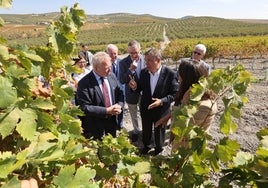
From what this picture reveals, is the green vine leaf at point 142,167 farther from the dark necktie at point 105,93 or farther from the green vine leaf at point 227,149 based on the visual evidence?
the dark necktie at point 105,93

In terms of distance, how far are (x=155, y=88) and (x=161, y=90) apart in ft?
0.31

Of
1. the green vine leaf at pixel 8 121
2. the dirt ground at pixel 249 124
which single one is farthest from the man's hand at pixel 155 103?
the green vine leaf at pixel 8 121

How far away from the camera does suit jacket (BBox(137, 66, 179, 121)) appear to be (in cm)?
514

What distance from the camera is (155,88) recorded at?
5211mm

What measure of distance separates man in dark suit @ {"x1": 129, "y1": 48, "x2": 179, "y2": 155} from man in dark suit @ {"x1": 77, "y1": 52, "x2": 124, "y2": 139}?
792 mm

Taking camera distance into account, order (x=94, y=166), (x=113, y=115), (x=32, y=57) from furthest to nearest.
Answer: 1. (x=113, y=115)
2. (x=94, y=166)
3. (x=32, y=57)

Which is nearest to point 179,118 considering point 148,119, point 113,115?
point 113,115

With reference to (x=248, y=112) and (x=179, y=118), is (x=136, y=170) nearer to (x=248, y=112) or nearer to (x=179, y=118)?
(x=179, y=118)

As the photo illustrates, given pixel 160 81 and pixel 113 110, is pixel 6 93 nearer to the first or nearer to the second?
pixel 113 110

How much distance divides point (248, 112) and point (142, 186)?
7.96 metres

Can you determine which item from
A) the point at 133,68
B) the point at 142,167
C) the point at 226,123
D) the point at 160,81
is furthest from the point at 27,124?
the point at 133,68

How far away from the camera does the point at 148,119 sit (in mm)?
5441

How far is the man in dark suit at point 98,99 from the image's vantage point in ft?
13.7

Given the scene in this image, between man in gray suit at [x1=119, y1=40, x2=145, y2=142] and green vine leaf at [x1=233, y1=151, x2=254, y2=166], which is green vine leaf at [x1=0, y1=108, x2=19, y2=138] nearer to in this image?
green vine leaf at [x1=233, y1=151, x2=254, y2=166]
